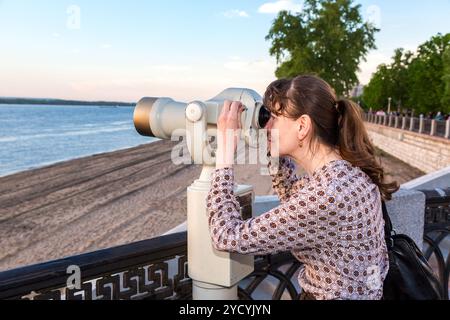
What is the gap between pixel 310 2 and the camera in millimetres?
34312

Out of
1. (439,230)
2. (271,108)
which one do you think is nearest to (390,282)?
(271,108)

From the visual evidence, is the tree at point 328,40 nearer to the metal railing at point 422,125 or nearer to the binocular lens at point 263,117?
the metal railing at point 422,125

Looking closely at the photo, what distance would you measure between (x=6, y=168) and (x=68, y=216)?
14.6 meters

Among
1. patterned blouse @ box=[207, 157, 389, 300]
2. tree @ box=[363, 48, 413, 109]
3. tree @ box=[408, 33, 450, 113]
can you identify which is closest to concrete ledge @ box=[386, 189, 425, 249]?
patterned blouse @ box=[207, 157, 389, 300]

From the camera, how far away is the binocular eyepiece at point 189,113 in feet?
5.10

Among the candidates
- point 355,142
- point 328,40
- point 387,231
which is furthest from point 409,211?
point 328,40

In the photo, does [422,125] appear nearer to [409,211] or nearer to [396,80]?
[409,211]

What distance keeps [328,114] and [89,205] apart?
14.5 m

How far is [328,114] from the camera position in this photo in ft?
4.73

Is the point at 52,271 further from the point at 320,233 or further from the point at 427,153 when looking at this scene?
the point at 427,153

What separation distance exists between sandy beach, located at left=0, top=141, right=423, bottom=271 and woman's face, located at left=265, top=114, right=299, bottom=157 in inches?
360

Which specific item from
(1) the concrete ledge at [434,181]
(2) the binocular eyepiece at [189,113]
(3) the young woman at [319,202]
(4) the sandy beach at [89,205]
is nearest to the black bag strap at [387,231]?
(3) the young woman at [319,202]

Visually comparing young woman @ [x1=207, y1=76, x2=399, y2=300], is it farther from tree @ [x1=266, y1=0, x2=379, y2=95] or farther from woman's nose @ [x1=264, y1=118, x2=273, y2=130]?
tree @ [x1=266, y1=0, x2=379, y2=95]

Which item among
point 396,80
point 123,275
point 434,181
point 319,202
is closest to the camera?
point 319,202
